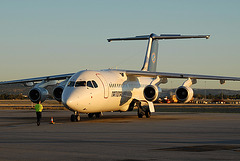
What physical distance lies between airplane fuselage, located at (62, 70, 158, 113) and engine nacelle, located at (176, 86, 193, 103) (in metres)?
3.34

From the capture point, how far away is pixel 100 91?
27172 millimetres

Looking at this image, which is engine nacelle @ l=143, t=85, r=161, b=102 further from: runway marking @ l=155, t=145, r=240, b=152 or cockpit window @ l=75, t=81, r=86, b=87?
runway marking @ l=155, t=145, r=240, b=152

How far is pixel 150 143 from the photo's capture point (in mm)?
14352

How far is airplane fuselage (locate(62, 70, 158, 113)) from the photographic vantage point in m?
25.4

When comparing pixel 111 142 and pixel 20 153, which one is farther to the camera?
pixel 111 142

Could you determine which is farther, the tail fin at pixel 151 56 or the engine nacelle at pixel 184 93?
the tail fin at pixel 151 56

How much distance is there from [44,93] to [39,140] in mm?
15044

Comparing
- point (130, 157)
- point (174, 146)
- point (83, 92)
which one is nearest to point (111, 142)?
point (174, 146)

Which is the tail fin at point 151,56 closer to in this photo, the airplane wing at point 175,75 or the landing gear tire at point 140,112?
the airplane wing at point 175,75

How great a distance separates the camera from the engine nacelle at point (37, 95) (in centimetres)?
3016

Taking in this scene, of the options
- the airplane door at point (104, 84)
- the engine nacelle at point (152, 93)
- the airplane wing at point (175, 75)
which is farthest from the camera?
the airplane wing at point (175, 75)

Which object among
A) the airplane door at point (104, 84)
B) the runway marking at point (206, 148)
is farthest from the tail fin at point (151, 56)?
the runway marking at point (206, 148)

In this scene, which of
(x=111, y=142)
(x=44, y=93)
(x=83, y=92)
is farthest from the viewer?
(x=44, y=93)

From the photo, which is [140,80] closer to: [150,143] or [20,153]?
[150,143]
